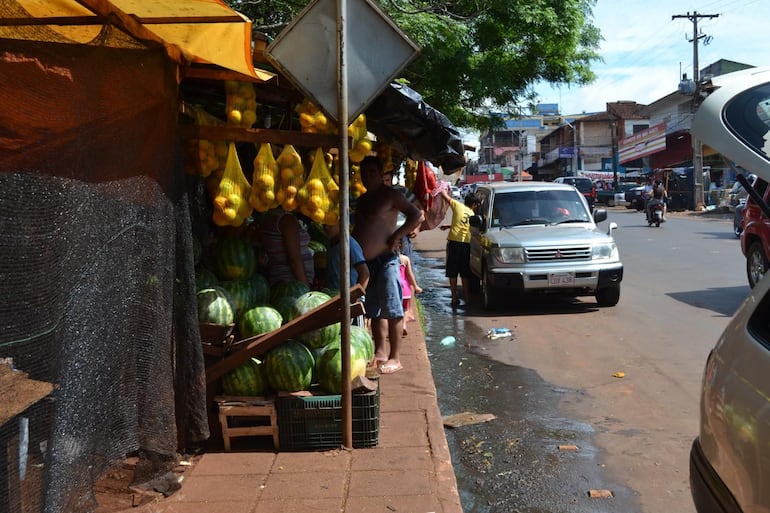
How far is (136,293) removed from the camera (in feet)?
12.1

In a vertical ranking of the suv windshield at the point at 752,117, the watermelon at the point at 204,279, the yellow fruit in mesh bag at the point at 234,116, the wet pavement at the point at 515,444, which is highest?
the yellow fruit in mesh bag at the point at 234,116

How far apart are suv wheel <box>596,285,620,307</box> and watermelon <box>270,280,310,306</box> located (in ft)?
20.0

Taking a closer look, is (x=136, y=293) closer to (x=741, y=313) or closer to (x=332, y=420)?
(x=332, y=420)

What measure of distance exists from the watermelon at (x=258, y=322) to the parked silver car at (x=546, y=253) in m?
5.72

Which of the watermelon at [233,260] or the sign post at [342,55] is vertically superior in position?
the sign post at [342,55]

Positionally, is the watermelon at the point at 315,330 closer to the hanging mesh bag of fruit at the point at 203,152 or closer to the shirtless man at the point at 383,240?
the hanging mesh bag of fruit at the point at 203,152

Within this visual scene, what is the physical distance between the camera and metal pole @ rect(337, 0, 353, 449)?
14.4 ft

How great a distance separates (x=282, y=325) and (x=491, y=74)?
8531 mm

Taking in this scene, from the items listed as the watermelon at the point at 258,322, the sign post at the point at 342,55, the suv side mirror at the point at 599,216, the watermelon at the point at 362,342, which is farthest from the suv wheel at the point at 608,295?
the sign post at the point at 342,55

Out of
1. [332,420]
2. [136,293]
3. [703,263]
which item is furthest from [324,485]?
[703,263]

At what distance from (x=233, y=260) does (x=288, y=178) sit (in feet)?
2.96

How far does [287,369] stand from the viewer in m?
4.73

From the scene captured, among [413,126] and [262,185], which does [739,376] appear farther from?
[413,126]

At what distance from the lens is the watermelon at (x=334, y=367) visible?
484cm
